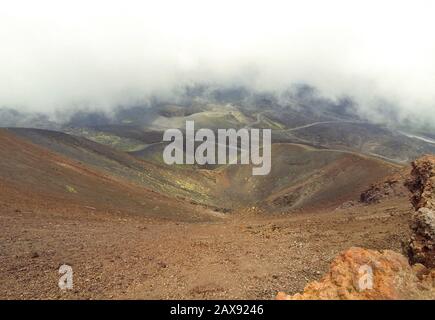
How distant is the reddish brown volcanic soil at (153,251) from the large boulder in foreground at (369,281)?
2.89 metres

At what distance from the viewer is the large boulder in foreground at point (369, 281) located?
852 centimetres

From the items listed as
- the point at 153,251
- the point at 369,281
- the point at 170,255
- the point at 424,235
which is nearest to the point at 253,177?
the point at 153,251

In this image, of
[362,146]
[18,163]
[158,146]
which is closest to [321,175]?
[18,163]

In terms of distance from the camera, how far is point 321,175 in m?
57.0

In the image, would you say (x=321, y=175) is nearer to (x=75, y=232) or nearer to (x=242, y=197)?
(x=242, y=197)

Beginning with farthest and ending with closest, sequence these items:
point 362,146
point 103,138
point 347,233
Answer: point 362,146
point 103,138
point 347,233

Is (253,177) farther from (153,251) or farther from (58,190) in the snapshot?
(153,251)

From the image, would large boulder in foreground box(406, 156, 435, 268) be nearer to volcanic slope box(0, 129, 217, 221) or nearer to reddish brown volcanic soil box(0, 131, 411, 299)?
reddish brown volcanic soil box(0, 131, 411, 299)

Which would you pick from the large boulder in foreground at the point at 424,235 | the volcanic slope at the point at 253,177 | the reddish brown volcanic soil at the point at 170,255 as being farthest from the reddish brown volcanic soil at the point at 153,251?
the volcanic slope at the point at 253,177

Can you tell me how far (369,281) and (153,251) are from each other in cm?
1071

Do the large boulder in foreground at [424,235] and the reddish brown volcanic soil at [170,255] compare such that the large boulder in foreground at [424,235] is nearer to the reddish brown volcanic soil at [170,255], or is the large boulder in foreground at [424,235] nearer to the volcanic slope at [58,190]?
the reddish brown volcanic soil at [170,255]

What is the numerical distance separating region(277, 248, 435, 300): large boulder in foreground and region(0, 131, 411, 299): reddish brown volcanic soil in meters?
2.89

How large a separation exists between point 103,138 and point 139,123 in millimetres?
46810

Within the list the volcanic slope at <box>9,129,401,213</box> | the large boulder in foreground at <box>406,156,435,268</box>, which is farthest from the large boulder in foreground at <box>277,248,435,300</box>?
the volcanic slope at <box>9,129,401,213</box>
